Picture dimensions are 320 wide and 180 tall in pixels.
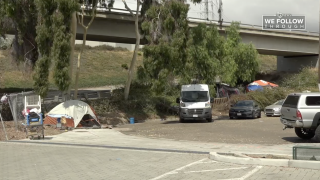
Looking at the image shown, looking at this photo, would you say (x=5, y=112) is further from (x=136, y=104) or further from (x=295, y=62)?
(x=295, y=62)

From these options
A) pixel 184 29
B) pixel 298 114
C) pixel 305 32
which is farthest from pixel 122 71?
pixel 298 114

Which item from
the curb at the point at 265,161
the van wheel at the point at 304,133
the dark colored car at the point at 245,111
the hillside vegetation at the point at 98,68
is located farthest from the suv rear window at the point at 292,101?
the hillside vegetation at the point at 98,68

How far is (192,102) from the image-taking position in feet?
98.8

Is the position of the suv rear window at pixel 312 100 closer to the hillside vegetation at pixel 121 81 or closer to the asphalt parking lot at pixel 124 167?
the asphalt parking lot at pixel 124 167

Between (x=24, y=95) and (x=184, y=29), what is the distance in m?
12.3

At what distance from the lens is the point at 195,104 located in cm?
2984

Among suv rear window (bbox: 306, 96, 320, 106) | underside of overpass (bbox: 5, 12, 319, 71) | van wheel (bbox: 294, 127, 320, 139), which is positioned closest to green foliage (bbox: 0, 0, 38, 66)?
underside of overpass (bbox: 5, 12, 319, 71)

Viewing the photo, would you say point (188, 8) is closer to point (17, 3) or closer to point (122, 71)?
point (17, 3)

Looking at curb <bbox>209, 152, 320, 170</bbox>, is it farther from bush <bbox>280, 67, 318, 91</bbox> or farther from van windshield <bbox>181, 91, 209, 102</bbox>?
bush <bbox>280, 67, 318, 91</bbox>

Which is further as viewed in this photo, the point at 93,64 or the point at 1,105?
the point at 93,64

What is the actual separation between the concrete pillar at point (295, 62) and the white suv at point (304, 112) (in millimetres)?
41990

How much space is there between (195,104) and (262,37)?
25.4 meters

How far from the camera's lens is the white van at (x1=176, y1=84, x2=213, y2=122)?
1168 inches

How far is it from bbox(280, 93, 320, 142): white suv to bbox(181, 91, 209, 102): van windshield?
39.0 feet
